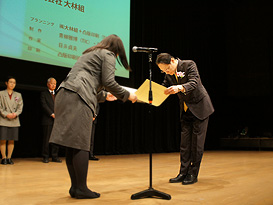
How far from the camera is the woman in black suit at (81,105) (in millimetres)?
1794

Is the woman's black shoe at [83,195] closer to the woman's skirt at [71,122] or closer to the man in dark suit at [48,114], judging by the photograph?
the woman's skirt at [71,122]

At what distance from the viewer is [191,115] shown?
263 cm

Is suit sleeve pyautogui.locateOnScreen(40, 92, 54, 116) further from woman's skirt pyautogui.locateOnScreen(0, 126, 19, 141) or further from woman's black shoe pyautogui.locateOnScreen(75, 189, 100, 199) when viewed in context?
woman's black shoe pyautogui.locateOnScreen(75, 189, 100, 199)

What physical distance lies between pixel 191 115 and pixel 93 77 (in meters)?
1.10

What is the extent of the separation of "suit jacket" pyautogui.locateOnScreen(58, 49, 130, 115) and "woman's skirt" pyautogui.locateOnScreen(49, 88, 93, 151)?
0.05m

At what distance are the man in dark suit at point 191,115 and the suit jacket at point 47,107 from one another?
2419mm

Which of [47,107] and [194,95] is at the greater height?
[194,95]

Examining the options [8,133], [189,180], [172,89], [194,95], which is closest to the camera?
[172,89]

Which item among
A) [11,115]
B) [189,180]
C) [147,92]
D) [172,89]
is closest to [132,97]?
[147,92]

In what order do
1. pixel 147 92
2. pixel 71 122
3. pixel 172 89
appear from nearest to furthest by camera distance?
pixel 71 122 < pixel 147 92 < pixel 172 89

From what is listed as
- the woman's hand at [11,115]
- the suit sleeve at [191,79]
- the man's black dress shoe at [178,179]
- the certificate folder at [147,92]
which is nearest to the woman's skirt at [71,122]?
the certificate folder at [147,92]

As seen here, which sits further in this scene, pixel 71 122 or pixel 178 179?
pixel 178 179

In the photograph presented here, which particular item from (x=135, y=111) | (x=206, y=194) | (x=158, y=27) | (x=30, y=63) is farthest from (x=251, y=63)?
(x=206, y=194)

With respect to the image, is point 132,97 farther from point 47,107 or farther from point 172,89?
point 47,107
